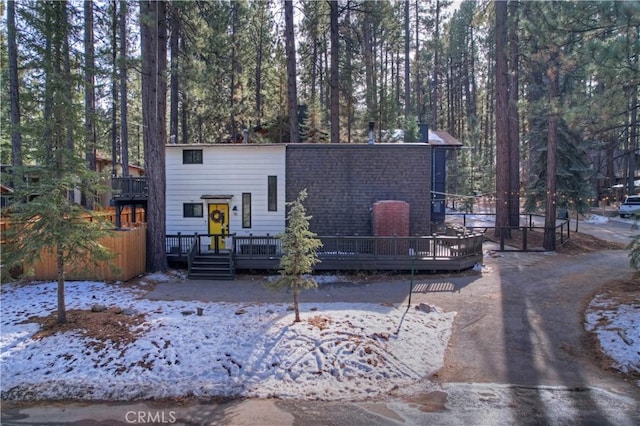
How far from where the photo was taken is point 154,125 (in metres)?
13.4

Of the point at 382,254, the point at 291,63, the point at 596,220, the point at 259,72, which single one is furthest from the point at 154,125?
the point at 596,220

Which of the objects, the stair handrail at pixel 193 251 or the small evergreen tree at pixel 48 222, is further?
the stair handrail at pixel 193 251

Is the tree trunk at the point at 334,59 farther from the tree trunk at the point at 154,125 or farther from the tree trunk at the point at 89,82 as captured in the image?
the tree trunk at the point at 89,82

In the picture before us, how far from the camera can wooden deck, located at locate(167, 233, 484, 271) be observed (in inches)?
534

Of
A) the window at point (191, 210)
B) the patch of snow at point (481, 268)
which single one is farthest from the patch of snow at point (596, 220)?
the window at point (191, 210)

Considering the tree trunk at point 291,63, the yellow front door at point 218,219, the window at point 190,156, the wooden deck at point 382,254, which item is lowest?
the wooden deck at point 382,254

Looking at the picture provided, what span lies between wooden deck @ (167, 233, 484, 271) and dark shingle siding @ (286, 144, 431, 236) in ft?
6.82

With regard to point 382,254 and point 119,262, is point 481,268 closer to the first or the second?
point 382,254

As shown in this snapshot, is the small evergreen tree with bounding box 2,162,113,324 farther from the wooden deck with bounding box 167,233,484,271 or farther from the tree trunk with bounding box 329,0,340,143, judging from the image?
the tree trunk with bounding box 329,0,340,143

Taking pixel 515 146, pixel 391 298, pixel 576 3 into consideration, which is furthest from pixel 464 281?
pixel 515 146

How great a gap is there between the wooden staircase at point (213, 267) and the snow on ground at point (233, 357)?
14.0ft

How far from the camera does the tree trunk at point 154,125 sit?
13008 millimetres

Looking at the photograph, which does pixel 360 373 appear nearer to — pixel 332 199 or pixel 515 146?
pixel 332 199

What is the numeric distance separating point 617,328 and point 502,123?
578 inches
